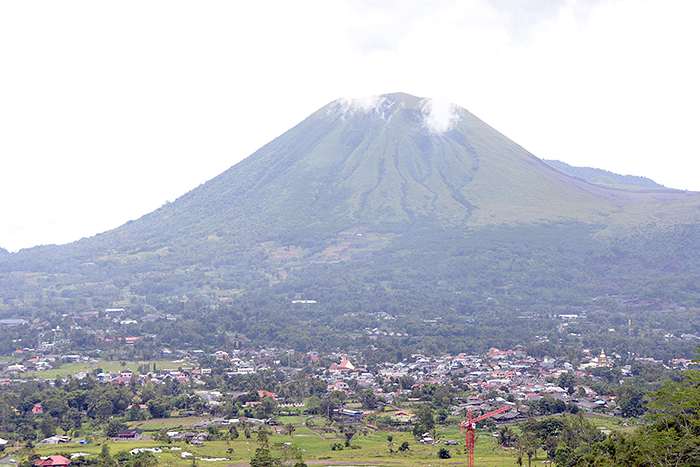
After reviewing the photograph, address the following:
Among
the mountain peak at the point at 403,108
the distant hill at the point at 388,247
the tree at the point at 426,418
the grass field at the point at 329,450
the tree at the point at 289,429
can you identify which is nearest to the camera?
the grass field at the point at 329,450

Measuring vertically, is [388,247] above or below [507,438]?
above

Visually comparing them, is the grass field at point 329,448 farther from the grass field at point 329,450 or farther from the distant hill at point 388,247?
the distant hill at point 388,247

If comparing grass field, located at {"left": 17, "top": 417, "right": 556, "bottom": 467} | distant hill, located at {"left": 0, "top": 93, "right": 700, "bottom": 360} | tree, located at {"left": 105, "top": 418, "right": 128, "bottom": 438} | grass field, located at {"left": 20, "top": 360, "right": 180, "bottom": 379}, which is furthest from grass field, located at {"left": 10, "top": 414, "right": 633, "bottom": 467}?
distant hill, located at {"left": 0, "top": 93, "right": 700, "bottom": 360}

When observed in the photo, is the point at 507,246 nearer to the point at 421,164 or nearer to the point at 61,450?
the point at 421,164

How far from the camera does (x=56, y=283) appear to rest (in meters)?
103

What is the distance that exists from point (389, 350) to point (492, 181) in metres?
64.9

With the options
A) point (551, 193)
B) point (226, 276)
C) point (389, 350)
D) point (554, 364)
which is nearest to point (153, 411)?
point (389, 350)

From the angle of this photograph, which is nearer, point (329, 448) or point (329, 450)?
point (329, 450)

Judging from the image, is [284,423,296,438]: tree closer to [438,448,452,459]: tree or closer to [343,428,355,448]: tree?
[343,428,355,448]: tree

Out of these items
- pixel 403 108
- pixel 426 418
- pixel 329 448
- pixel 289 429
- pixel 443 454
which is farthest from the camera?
pixel 403 108

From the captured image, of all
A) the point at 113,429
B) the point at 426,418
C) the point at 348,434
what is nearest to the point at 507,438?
the point at 426,418

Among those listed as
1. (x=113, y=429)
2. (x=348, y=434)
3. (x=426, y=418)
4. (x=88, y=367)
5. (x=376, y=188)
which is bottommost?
(x=348, y=434)

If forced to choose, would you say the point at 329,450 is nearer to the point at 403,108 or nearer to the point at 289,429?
the point at 289,429

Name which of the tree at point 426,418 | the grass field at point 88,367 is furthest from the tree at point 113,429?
the grass field at point 88,367
